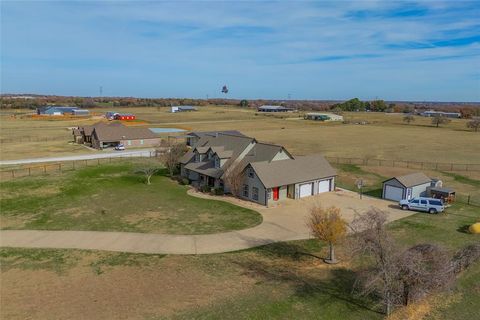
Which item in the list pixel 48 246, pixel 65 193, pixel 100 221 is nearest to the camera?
pixel 48 246

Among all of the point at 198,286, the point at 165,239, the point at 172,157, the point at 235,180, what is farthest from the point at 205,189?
the point at 198,286

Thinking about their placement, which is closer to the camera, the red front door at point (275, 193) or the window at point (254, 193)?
the window at point (254, 193)

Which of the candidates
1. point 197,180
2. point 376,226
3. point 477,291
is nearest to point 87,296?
point 376,226

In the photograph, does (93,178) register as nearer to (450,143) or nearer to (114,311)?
(114,311)

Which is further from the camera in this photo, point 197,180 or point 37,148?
point 37,148

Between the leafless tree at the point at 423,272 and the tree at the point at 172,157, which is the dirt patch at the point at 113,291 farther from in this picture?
the tree at the point at 172,157

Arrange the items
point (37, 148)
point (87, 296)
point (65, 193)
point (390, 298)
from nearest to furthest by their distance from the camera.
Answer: point (390, 298), point (87, 296), point (65, 193), point (37, 148)

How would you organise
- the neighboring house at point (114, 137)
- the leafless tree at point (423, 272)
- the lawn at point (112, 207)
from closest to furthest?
the leafless tree at point (423, 272)
the lawn at point (112, 207)
the neighboring house at point (114, 137)

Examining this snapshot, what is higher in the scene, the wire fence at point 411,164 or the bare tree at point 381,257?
the bare tree at point 381,257

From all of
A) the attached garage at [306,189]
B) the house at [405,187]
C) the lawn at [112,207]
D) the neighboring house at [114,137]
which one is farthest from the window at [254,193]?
the neighboring house at [114,137]
